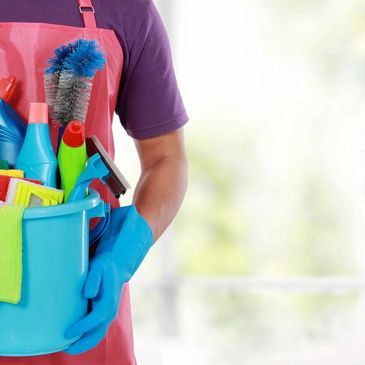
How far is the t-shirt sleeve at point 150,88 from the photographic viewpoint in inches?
44.9

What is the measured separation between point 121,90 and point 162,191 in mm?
190

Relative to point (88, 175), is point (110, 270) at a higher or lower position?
lower

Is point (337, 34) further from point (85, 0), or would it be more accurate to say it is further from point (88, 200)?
point (88, 200)

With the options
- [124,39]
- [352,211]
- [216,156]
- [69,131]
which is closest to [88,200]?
[69,131]

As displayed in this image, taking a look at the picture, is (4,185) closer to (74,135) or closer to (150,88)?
(74,135)

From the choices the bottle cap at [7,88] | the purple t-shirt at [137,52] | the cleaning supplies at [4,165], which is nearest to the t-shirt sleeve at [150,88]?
the purple t-shirt at [137,52]

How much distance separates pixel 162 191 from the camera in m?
1.16

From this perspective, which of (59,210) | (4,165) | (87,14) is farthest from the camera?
(87,14)

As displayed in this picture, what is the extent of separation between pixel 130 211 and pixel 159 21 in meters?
0.38

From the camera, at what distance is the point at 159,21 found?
3.81 feet

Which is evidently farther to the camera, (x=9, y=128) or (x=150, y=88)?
(x=150, y=88)

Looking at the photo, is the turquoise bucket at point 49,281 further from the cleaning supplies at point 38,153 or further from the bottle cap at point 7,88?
the bottle cap at point 7,88

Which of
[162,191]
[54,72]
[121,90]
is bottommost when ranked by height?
[162,191]

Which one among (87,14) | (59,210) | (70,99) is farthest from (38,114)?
(87,14)
